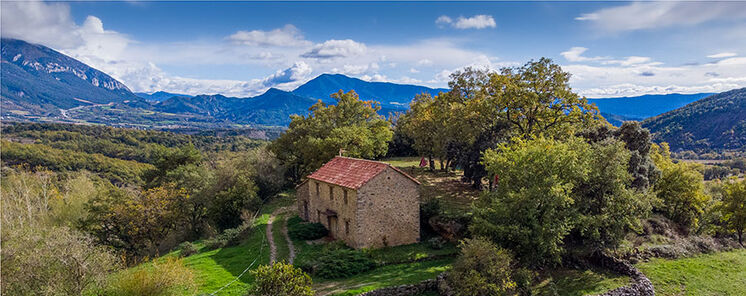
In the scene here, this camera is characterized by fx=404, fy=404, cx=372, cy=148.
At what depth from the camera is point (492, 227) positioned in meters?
22.9

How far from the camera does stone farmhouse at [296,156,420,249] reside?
2744 centimetres

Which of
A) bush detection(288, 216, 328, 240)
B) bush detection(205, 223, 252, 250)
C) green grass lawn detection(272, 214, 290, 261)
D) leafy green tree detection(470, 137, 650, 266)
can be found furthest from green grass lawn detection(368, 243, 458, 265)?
bush detection(205, 223, 252, 250)

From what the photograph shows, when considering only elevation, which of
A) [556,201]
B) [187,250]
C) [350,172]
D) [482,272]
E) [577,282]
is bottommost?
[187,250]

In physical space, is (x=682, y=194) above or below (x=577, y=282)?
above

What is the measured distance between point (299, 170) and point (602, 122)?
1425 inches

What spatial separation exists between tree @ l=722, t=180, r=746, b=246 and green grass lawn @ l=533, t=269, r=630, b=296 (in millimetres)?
13073

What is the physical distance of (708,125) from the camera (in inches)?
5595

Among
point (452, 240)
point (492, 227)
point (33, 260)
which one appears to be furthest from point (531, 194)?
point (33, 260)

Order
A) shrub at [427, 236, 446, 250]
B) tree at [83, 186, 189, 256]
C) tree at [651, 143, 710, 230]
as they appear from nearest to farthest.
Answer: shrub at [427, 236, 446, 250] → tree at [651, 143, 710, 230] → tree at [83, 186, 189, 256]

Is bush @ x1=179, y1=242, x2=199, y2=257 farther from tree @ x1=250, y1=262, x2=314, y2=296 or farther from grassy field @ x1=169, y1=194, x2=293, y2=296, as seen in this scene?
tree @ x1=250, y1=262, x2=314, y2=296

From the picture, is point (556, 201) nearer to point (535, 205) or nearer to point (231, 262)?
point (535, 205)

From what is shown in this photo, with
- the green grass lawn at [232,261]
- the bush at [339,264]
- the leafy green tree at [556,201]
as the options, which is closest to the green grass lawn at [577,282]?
the leafy green tree at [556,201]

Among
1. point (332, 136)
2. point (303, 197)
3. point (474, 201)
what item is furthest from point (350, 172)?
point (332, 136)

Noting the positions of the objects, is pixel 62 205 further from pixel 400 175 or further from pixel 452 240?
pixel 452 240
